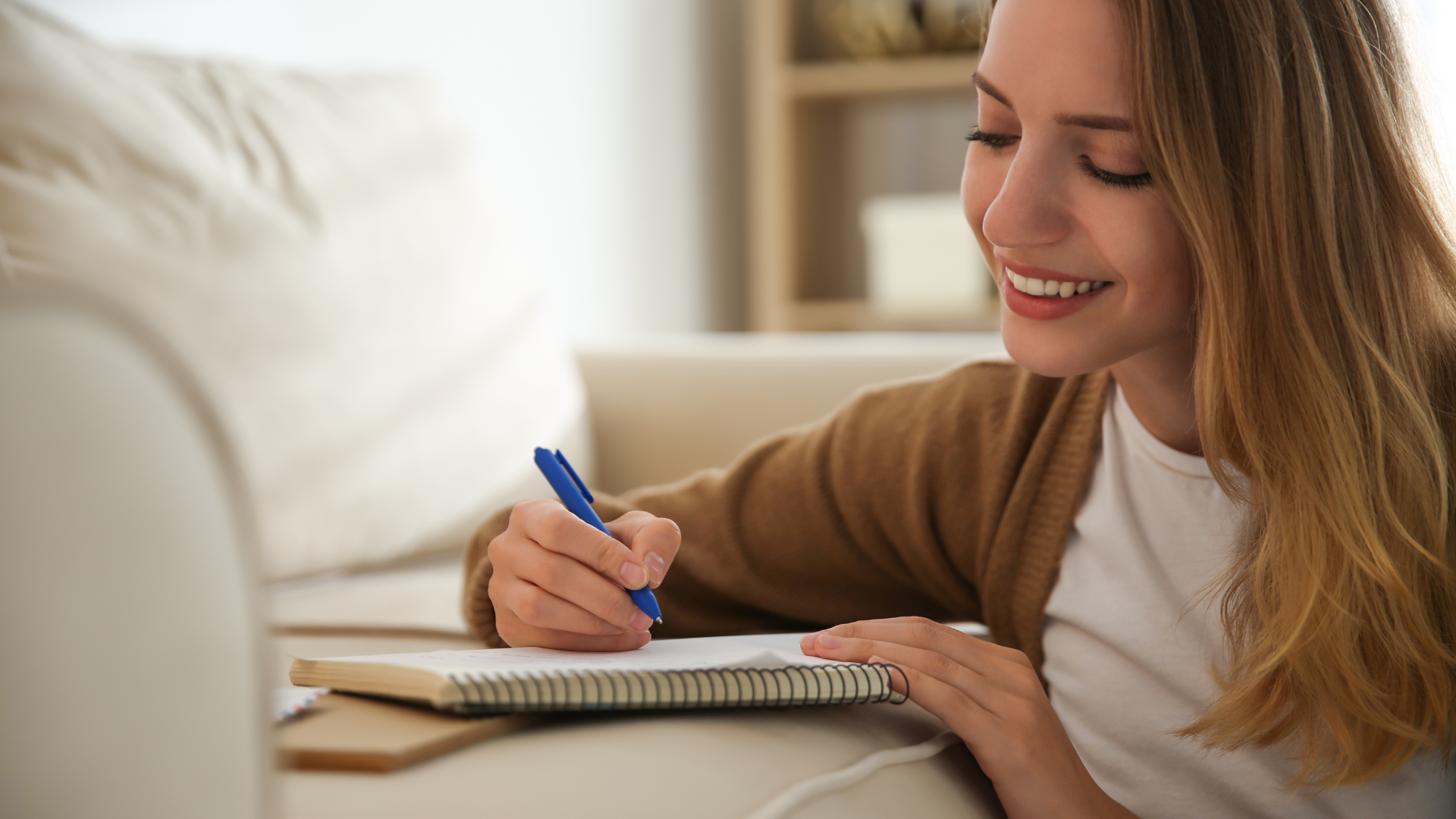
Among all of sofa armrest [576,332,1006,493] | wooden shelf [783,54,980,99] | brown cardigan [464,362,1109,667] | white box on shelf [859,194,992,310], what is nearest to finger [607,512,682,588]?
brown cardigan [464,362,1109,667]

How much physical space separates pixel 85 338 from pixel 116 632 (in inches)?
2.8

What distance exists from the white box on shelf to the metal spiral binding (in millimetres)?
2207

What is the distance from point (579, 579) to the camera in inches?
24.8

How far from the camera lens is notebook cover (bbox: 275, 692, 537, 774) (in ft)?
1.50

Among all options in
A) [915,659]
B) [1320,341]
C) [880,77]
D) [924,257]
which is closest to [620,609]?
[915,659]

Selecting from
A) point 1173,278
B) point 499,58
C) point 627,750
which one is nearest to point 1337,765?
point 1173,278

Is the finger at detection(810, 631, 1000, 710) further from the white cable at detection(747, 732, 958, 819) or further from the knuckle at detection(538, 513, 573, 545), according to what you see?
the knuckle at detection(538, 513, 573, 545)

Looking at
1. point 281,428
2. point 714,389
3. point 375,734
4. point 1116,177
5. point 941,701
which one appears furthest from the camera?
point 714,389

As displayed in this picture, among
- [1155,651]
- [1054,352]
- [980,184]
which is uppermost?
[980,184]

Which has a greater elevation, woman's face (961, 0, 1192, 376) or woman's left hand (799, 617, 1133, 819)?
woman's face (961, 0, 1192, 376)

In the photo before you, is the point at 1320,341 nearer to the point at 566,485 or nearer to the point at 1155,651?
the point at 1155,651

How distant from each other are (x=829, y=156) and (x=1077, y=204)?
2460 mm

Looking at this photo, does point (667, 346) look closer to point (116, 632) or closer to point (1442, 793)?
point (1442, 793)

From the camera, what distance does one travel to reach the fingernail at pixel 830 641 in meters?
0.62
